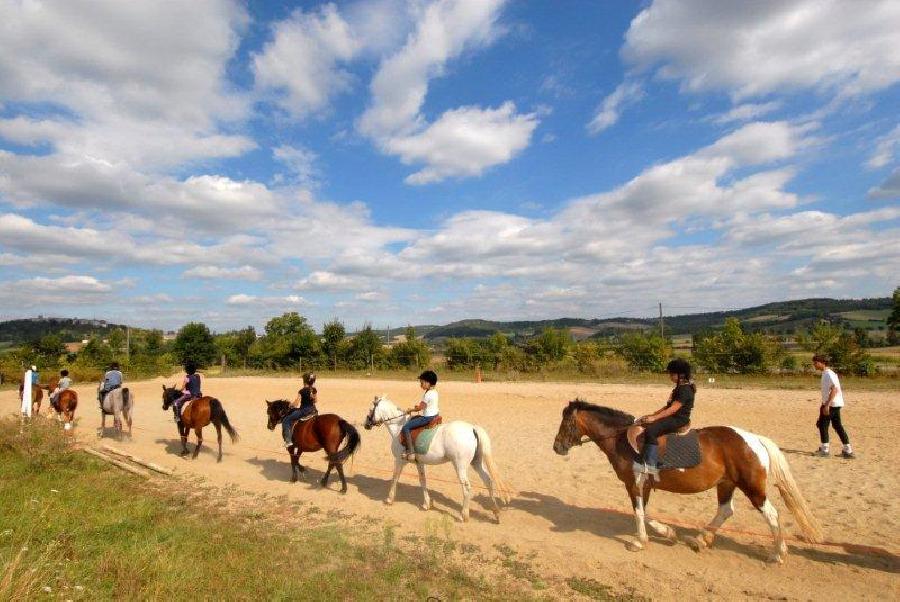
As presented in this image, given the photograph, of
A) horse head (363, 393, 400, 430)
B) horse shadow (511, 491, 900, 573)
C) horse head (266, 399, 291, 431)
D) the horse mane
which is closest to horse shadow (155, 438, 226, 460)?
horse head (266, 399, 291, 431)

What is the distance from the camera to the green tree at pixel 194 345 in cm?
5631

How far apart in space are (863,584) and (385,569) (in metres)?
4.99

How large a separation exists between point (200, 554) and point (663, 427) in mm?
5662

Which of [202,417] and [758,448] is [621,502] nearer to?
[758,448]

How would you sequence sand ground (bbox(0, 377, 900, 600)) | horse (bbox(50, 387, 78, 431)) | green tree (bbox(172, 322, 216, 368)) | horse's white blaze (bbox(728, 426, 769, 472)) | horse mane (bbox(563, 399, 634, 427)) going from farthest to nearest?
Answer: green tree (bbox(172, 322, 216, 368)), horse (bbox(50, 387, 78, 431)), horse mane (bbox(563, 399, 634, 427)), horse's white blaze (bbox(728, 426, 769, 472)), sand ground (bbox(0, 377, 900, 600))

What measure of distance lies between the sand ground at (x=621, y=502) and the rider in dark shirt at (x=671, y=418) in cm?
108

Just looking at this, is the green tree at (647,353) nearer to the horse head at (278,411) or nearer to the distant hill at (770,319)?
the horse head at (278,411)

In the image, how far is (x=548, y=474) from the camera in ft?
31.1

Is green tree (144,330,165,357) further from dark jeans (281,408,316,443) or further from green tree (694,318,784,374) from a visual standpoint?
dark jeans (281,408,316,443)

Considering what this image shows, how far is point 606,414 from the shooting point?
6.68 meters

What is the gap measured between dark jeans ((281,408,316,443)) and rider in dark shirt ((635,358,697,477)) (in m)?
6.47

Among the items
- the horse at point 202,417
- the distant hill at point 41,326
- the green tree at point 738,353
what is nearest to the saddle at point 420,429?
the horse at point 202,417

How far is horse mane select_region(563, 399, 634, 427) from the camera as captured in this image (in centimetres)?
653

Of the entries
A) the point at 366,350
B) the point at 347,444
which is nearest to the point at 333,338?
the point at 366,350
